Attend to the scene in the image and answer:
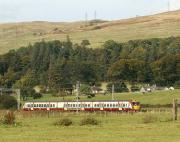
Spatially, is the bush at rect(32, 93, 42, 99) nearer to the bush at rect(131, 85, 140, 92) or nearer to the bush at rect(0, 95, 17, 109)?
the bush at rect(0, 95, 17, 109)

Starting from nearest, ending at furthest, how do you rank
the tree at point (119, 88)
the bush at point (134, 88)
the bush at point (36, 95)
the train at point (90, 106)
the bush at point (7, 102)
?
1. the train at point (90, 106)
2. the bush at point (7, 102)
3. the bush at point (36, 95)
4. the bush at point (134, 88)
5. the tree at point (119, 88)

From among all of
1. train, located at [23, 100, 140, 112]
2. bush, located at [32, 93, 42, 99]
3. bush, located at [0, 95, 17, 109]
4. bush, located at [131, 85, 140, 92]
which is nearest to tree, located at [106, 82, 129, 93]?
bush, located at [131, 85, 140, 92]

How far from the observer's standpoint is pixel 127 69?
173 meters

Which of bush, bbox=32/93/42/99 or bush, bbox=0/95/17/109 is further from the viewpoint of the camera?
bush, bbox=32/93/42/99

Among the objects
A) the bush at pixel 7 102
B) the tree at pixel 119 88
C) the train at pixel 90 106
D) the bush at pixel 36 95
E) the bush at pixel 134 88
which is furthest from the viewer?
the tree at pixel 119 88

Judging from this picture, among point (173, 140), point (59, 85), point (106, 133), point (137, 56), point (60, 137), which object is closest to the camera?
point (173, 140)

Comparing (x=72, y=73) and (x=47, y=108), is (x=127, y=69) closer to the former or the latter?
(x=72, y=73)

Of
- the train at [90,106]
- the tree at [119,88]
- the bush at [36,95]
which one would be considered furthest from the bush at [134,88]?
the train at [90,106]

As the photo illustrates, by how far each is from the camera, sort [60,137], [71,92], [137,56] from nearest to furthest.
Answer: [60,137] < [71,92] < [137,56]

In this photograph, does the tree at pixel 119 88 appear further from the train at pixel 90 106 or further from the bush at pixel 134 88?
the train at pixel 90 106

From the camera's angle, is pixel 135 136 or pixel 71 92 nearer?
pixel 135 136

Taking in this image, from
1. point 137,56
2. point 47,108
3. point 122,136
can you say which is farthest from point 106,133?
point 137,56

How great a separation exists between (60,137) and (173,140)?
6.29 m

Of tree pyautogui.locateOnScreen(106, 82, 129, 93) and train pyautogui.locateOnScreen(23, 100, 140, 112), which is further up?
tree pyautogui.locateOnScreen(106, 82, 129, 93)
